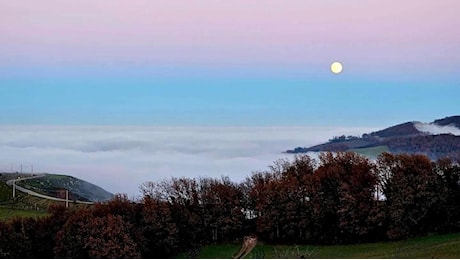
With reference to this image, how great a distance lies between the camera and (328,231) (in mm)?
15016

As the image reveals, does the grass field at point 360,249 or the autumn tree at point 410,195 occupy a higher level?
the autumn tree at point 410,195

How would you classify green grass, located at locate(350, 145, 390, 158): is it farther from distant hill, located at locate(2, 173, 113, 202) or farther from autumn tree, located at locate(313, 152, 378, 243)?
distant hill, located at locate(2, 173, 113, 202)

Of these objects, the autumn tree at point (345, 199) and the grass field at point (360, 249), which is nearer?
the grass field at point (360, 249)

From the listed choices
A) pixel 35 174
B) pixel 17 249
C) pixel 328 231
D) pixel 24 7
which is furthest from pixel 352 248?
pixel 35 174

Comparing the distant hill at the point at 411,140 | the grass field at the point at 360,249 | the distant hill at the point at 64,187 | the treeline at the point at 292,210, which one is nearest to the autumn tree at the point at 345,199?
the treeline at the point at 292,210

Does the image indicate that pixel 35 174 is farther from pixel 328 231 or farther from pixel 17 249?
pixel 328 231

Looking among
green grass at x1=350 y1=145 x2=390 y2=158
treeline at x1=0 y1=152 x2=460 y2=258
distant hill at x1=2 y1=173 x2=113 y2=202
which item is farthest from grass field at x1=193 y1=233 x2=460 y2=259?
distant hill at x1=2 y1=173 x2=113 y2=202

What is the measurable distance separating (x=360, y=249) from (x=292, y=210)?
6.60 ft

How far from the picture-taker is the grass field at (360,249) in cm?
1223

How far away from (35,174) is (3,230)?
10.7m

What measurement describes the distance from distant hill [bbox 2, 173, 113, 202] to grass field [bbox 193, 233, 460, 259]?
10.1 feet

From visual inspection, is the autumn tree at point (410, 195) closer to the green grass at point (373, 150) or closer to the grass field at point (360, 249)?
the grass field at point (360, 249)

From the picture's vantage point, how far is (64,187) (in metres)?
21.9

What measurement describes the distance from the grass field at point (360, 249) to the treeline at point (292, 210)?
476 mm
